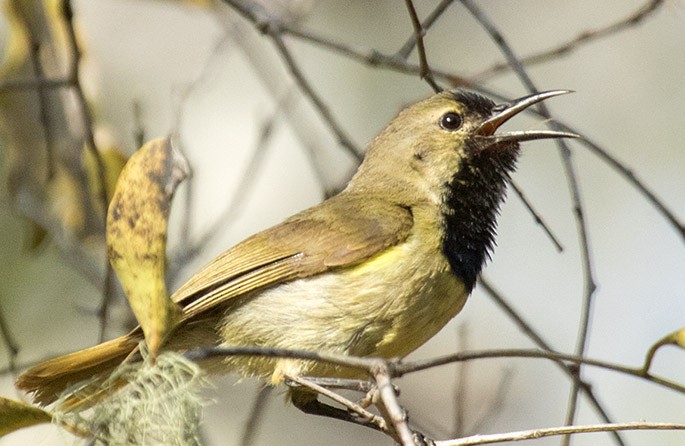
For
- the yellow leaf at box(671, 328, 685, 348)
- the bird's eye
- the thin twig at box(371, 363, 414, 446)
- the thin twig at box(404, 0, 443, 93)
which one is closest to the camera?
the thin twig at box(371, 363, 414, 446)

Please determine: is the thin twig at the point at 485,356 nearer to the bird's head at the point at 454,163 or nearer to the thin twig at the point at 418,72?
the thin twig at the point at 418,72

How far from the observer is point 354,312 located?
11.1 ft

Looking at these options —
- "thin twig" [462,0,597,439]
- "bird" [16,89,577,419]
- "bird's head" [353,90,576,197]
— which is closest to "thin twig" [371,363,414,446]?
"thin twig" [462,0,597,439]

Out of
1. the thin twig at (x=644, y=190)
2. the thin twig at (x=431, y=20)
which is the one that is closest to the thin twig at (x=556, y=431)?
the thin twig at (x=644, y=190)

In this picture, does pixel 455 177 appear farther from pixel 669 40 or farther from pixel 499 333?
pixel 669 40

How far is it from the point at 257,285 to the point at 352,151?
23.3 inches

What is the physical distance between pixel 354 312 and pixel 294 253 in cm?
37

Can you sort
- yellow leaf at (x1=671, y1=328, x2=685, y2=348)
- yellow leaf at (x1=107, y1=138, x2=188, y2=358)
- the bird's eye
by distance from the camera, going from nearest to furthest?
yellow leaf at (x1=107, y1=138, x2=188, y2=358)
yellow leaf at (x1=671, y1=328, x2=685, y2=348)
the bird's eye

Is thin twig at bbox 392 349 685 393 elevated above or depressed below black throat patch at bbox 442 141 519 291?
below

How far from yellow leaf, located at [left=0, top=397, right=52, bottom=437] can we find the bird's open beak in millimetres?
1874

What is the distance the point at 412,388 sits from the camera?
660 cm

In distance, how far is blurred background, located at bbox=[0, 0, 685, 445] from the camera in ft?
21.0

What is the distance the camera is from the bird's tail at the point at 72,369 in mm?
3211

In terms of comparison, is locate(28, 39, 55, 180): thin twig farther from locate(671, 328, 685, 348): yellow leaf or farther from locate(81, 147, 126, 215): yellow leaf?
locate(671, 328, 685, 348): yellow leaf
